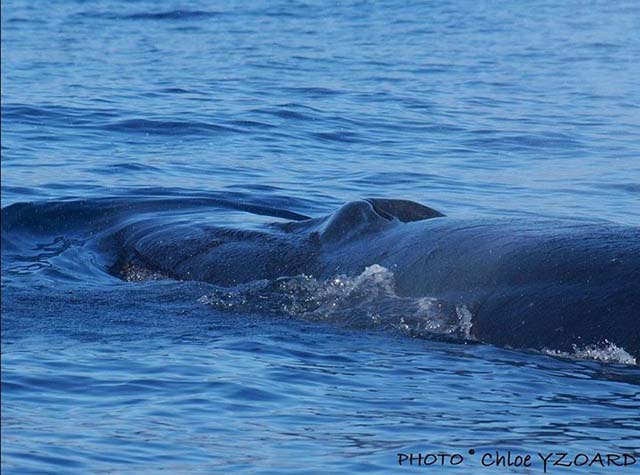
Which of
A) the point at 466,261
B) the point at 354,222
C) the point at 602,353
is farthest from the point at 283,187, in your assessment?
the point at 602,353

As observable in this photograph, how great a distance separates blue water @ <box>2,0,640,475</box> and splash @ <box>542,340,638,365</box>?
0.02 meters

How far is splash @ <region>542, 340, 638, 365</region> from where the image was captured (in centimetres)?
851

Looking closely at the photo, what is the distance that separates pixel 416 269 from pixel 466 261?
1.24ft

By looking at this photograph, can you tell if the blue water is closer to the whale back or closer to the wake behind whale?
the wake behind whale

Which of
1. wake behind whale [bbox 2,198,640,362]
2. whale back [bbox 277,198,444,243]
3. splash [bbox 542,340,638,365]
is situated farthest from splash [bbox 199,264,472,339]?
splash [bbox 542,340,638,365]

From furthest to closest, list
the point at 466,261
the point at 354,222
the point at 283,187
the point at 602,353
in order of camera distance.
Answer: the point at 283,187 < the point at 354,222 < the point at 466,261 < the point at 602,353

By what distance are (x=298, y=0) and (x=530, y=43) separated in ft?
33.1

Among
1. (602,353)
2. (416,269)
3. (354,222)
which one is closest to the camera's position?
(602,353)

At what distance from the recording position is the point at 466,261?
376 inches

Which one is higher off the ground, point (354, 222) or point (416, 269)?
point (354, 222)

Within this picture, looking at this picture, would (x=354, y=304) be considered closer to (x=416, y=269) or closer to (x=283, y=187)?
(x=416, y=269)

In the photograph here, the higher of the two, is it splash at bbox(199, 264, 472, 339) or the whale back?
the whale back

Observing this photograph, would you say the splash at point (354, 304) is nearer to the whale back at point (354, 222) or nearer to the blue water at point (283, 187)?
the blue water at point (283, 187)

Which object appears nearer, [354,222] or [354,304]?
[354,304]
